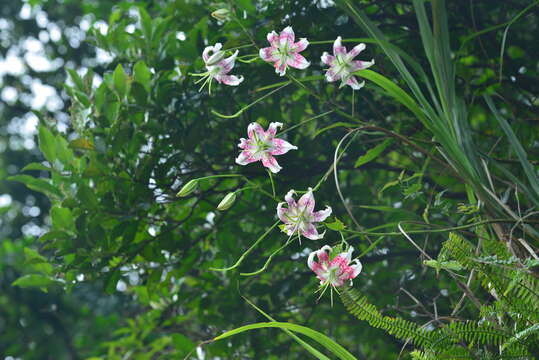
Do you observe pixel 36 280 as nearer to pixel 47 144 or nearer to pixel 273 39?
pixel 47 144

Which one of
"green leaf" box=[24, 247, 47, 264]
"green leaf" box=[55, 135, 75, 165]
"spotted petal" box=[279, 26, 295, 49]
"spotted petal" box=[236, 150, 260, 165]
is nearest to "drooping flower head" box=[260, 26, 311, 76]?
"spotted petal" box=[279, 26, 295, 49]

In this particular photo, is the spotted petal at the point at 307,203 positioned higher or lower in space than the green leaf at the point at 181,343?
higher

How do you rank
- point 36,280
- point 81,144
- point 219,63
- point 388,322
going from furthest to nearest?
point 36,280 → point 81,144 → point 219,63 → point 388,322

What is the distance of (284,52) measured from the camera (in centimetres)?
79

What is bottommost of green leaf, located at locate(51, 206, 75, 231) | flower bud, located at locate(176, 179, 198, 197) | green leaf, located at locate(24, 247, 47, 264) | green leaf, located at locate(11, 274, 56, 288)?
green leaf, located at locate(11, 274, 56, 288)

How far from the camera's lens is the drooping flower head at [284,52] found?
78 centimetres

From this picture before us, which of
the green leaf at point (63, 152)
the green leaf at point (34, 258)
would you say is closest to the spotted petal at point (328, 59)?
the green leaf at point (63, 152)

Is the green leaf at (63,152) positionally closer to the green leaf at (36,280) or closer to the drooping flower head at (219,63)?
the green leaf at (36,280)

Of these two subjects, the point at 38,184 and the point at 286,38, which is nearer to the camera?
the point at 286,38

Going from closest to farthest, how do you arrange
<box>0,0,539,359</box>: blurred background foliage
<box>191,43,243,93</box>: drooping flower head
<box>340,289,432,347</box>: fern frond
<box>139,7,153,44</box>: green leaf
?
<box>340,289,432,347</box>: fern frond < <box>191,43,243,93</box>: drooping flower head < <box>0,0,539,359</box>: blurred background foliage < <box>139,7,153,44</box>: green leaf

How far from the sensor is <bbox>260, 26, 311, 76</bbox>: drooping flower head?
0.78m

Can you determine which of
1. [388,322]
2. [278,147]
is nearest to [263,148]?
[278,147]

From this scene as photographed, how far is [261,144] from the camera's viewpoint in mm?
771

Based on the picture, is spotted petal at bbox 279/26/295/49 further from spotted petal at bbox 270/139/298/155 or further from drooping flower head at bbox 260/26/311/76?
spotted petal at bbox 270/139/298/155
